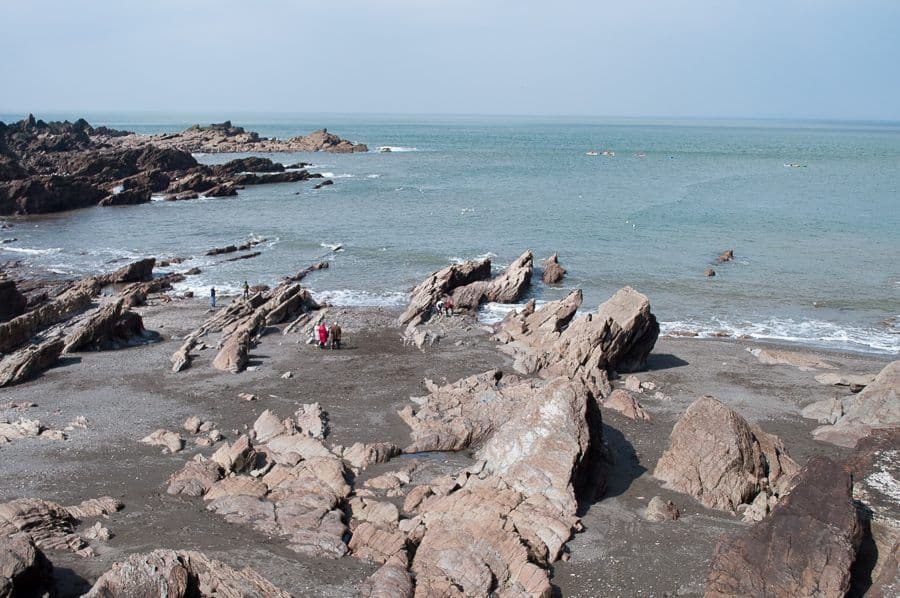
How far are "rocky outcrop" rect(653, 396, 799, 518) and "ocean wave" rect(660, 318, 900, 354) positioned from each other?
15749 millimetres

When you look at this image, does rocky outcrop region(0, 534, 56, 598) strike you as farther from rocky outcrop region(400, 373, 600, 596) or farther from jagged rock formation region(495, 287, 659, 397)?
jagged rock formation region(495, 287, 659, 397)

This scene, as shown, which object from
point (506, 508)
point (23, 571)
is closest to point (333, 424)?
point (506, 508)

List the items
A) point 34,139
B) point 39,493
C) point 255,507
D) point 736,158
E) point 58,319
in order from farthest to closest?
1. point 736,158
2. point 34,139
3. point 58,319
4. point 39,493
5. point 255,507

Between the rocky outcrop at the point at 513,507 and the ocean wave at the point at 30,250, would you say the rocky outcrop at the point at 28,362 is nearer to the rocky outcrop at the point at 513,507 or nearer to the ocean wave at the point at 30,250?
the rocky outcrop at the point at 513,507

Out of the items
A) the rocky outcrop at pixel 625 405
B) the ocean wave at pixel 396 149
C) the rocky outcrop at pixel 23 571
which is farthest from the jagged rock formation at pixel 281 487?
the ocean wave at pixel 396 149

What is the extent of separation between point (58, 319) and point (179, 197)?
50.1m

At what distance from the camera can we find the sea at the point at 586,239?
3775 centimetres

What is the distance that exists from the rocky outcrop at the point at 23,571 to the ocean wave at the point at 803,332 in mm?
27599

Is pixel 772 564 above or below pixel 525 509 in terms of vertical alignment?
above

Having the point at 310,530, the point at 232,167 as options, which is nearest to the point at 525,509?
the point at 310,530

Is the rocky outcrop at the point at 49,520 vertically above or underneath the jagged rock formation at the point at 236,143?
underneath

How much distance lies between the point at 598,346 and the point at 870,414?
339 inches

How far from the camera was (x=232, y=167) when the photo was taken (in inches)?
3912

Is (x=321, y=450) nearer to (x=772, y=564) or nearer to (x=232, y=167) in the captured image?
(x=772, y=564)
